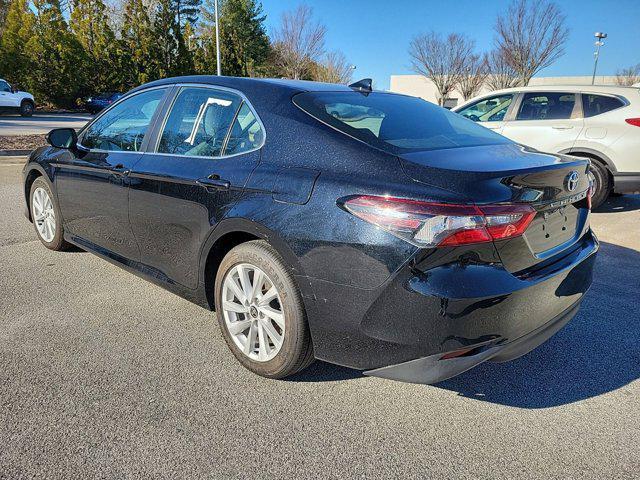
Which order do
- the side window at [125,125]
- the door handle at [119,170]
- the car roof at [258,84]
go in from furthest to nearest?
the side window at [125,125] < the door handle at [119,170] < the car roof at [258,84]

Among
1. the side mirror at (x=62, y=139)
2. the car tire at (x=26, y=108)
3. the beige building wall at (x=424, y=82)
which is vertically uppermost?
the beige building wall at (x=424, y=82)

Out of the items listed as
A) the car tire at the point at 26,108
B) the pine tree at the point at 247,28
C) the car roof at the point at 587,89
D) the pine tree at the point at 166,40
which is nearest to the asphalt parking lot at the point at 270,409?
the car roof at the point at 587,89

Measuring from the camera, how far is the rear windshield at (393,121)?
260cm

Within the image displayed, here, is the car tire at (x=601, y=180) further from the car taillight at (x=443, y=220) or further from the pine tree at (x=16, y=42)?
the pine tree at (x=16, y=42)

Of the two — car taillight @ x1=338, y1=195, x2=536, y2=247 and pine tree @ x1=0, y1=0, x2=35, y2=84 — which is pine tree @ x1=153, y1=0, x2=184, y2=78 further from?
car taillight @ x1=338, y1=195, x2=536, y2=247

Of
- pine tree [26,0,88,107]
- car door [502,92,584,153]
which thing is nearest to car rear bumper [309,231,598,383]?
car door [502,92,584,153]

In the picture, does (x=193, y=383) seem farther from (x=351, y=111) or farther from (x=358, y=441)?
(x=351, y=111)

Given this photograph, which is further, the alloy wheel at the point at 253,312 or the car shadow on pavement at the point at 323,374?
the car shadow on pavement at the point at 323,374

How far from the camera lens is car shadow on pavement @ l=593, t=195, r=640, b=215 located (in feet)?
24.4

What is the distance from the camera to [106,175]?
3652 millimetres

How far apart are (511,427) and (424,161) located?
1.34 metres

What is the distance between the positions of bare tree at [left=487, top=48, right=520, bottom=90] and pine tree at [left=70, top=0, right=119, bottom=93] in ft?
82.5

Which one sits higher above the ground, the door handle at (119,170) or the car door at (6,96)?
the car door at (6,96)

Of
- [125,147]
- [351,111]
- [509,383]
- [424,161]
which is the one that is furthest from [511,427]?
[125,147]
